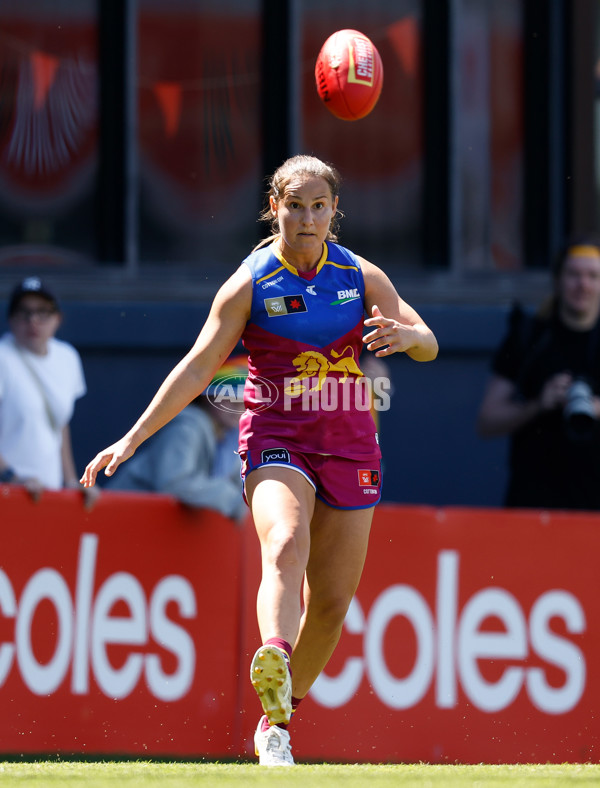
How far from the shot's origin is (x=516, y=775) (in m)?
5.41

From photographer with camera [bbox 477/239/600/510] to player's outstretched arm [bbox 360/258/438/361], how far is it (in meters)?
3.16

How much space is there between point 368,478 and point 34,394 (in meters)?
3.45

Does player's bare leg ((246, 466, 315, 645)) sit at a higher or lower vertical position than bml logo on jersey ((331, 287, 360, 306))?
lower

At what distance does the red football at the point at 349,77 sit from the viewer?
6551 mm

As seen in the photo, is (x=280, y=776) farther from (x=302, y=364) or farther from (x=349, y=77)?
(x=349, y=77)

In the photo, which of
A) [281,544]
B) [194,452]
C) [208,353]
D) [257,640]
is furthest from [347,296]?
[194,452]

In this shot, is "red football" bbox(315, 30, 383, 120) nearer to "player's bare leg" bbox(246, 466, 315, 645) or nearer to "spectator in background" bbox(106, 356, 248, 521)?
"spectator in background" bbox(106, 356, 248, 521)

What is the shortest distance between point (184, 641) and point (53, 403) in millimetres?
1817

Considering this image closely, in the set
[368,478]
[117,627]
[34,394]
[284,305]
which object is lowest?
[117,627]

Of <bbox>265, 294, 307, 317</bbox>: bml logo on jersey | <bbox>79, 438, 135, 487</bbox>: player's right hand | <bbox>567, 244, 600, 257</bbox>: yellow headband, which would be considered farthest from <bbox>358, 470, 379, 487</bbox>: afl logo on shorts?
<bbox>567, 244, 600, 257</bbox>: yellow headband

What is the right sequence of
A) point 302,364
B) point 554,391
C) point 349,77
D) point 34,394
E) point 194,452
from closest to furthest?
point 302,364 → point 349,77 → point 194,452 → point 34,394 → point 554,391

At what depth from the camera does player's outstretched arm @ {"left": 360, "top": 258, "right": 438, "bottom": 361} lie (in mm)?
4863

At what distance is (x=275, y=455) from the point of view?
5102mm

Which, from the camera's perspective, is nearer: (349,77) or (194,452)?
(349,77)
